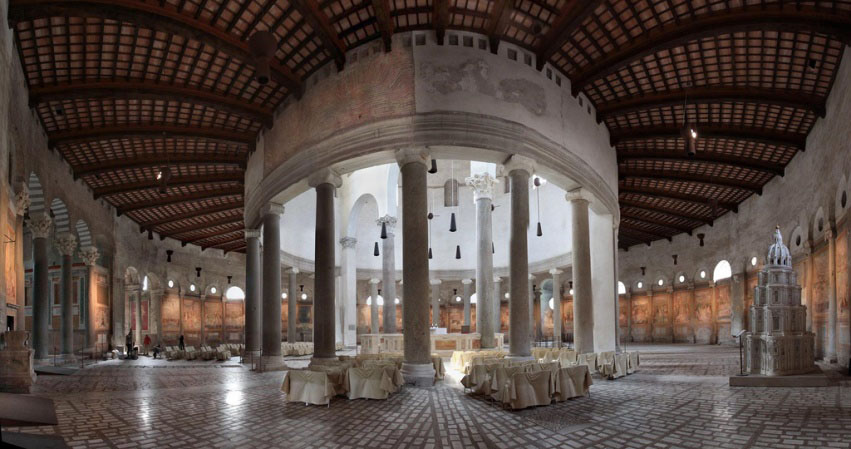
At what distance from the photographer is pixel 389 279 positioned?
86.4 ft

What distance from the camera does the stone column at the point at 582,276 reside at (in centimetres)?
1745

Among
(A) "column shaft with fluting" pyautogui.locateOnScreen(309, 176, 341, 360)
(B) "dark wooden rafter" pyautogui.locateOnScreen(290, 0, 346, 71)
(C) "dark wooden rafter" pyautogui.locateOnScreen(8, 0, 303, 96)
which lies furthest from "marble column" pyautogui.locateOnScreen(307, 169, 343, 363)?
(C) "dark wooden rafter" pyautogui.locateOnScreen(8, 0, 303, 96)

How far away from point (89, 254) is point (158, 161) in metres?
7.93

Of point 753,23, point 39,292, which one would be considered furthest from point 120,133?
point 753,23

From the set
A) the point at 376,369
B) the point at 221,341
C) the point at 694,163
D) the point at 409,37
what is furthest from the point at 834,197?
the point at 221,341

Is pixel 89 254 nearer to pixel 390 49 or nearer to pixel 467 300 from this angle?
pixel 390 49

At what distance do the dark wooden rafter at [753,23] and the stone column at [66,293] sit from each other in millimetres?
23028

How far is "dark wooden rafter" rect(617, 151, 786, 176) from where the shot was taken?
21188mm

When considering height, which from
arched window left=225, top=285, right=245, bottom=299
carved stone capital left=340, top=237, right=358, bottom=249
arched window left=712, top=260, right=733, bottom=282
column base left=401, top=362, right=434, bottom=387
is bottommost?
column base left=401, top=362, right=434, bottom=387

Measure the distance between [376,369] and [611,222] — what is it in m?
12.7

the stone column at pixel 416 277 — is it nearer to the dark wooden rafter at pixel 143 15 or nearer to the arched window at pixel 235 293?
the dark wooden rafter at pixel 143 15

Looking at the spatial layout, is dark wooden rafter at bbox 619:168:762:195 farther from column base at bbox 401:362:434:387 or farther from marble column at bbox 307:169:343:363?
column base at bbox 401:362:434:387

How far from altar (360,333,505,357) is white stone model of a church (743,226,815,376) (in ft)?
30.9

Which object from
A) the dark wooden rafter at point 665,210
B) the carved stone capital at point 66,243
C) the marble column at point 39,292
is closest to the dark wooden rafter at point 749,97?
the dark wooden rafter at point 665,210
